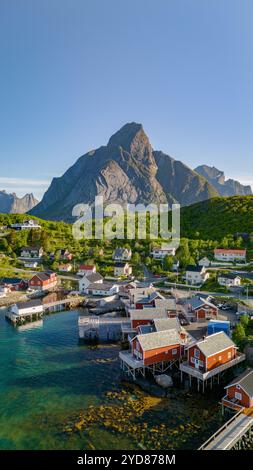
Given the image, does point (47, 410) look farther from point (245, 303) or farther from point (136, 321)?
point (245, 303)

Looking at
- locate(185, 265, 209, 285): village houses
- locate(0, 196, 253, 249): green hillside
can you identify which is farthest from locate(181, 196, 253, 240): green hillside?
locate(185, 265, 209, 285): village houses

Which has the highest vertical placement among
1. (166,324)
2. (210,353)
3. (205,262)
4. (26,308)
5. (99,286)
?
(205,262)

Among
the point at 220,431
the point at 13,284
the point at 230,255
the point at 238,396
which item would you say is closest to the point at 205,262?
the point at 230,255

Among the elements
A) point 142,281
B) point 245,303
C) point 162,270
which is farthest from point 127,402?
point 162,270

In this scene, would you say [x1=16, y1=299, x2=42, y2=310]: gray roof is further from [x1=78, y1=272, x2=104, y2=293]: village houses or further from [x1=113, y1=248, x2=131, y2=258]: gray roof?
[x1=113, y1=248, x2=131, y2=258]: gray roof

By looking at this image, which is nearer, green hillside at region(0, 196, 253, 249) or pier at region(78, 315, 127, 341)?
pier at region(78, 315, 127, 341)

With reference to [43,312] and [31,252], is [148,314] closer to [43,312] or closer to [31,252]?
[43,312]

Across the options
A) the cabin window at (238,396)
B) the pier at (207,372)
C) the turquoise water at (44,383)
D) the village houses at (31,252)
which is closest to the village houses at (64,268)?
the village houses at (31,252)
